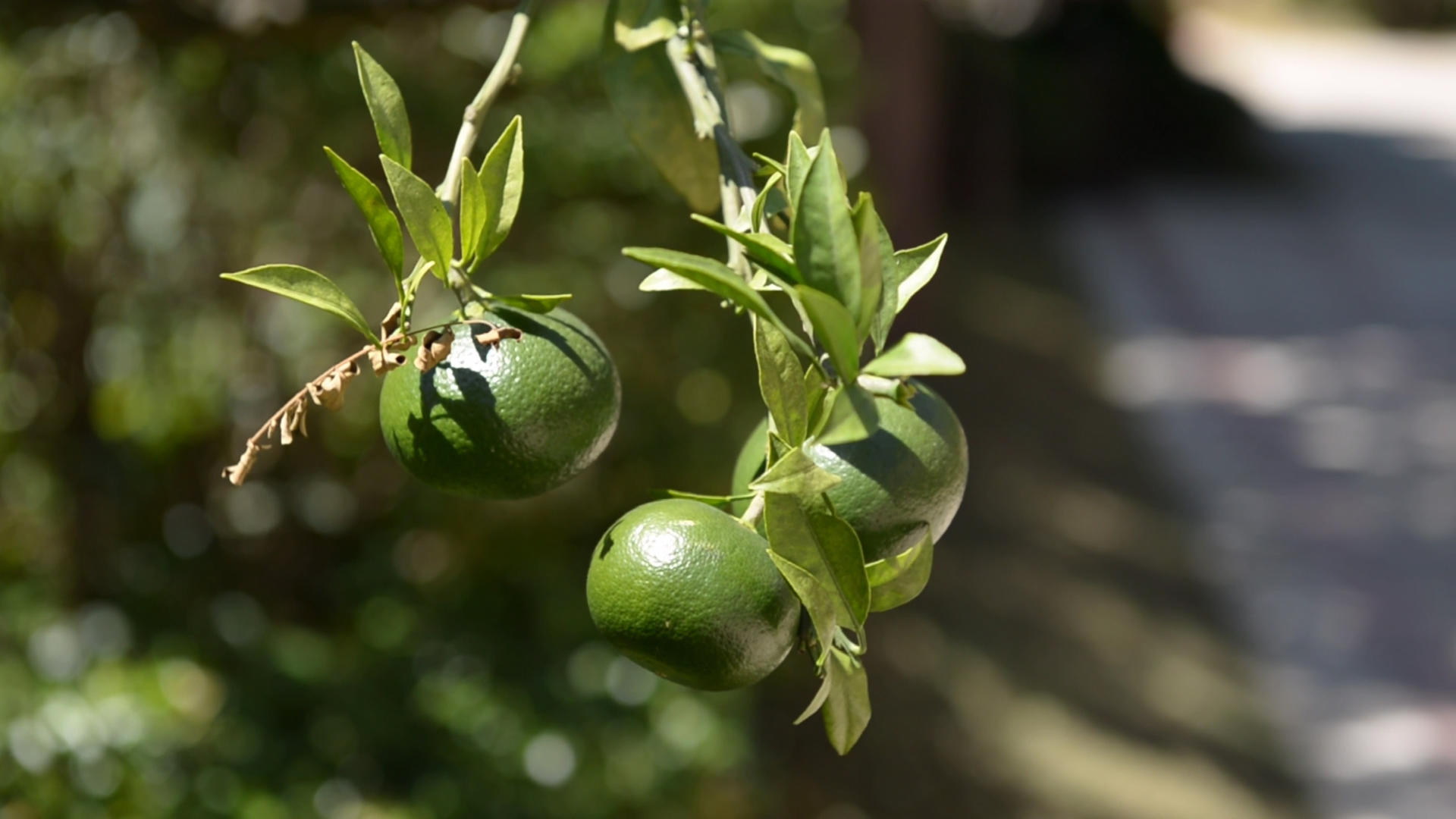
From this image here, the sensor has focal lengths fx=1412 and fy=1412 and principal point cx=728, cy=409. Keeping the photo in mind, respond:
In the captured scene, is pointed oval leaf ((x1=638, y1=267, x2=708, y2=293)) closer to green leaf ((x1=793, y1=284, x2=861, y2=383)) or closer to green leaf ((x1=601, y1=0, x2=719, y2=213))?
green leaf ((x1=793, y1=284, x2=861, y2=383))

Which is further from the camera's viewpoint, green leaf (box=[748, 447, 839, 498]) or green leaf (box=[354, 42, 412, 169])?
green leaf (box=[354, 42, 412, 169])

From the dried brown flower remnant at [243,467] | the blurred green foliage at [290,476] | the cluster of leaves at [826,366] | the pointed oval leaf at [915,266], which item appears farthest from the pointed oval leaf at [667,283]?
the blurred green foliage at [290,476]

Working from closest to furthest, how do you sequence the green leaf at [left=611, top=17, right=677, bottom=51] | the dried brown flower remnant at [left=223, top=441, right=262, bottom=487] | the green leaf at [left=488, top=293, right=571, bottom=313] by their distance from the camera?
the dried brown flower remnant at [left=223, top=441, right=262, bottom=487] < the green leaf at [left=488, top=293, right=571, bottom=313] < the green leaf at [left=611, top=17, right=677, bottom=51]

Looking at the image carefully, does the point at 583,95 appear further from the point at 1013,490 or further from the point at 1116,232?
the point at 1116,232

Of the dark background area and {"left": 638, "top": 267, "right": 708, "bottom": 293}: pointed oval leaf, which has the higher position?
{"left": 638, "top": 267, "right": 708, "bottom": 293}: pointed oval leaf

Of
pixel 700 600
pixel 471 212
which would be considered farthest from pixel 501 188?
pixel 700 600

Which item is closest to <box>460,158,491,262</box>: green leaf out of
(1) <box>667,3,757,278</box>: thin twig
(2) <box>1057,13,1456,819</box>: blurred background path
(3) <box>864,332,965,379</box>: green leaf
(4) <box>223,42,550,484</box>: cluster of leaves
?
(4) <box>223,42,550,484</box>: cluster of leaves

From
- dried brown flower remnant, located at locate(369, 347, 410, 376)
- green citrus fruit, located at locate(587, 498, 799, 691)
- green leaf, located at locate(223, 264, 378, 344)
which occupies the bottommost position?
green citrus fruit, located at locate(587, 498, 799, 691)
